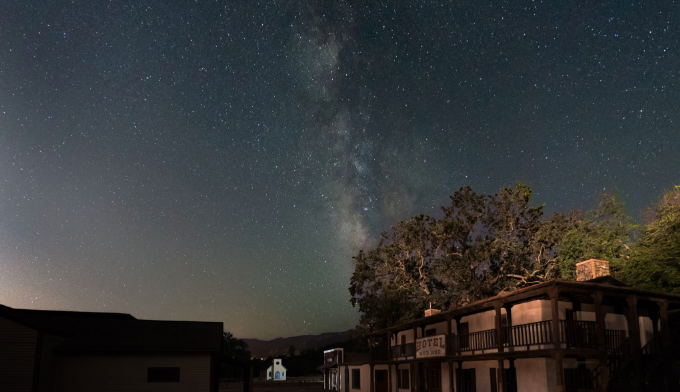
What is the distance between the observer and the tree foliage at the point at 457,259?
155 ft

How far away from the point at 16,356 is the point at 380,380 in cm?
2525

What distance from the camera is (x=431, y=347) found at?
88.5 ft

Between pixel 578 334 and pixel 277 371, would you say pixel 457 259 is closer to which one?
pixel 578 334

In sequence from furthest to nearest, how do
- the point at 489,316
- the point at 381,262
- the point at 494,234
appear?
the point at 381,262 < the point at 494,234 < the point at 489,316

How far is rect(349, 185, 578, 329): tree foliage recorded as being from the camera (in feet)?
155

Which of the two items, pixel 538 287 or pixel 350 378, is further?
pixel 350 378

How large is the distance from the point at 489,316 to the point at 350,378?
77.5 ft

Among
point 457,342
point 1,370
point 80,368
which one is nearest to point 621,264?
point 457,342

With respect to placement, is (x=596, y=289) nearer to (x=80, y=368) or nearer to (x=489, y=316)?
(x=489, y=316)

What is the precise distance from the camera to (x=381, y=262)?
174 ft

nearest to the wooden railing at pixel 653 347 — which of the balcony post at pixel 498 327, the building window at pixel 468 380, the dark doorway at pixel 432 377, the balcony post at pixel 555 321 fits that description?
the balcony post at pixel 555 321

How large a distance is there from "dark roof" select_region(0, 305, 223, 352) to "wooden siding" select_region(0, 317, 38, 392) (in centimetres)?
45

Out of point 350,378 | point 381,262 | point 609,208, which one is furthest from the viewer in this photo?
point 381,262

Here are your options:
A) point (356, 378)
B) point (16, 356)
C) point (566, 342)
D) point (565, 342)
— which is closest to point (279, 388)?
point (356, 378)
